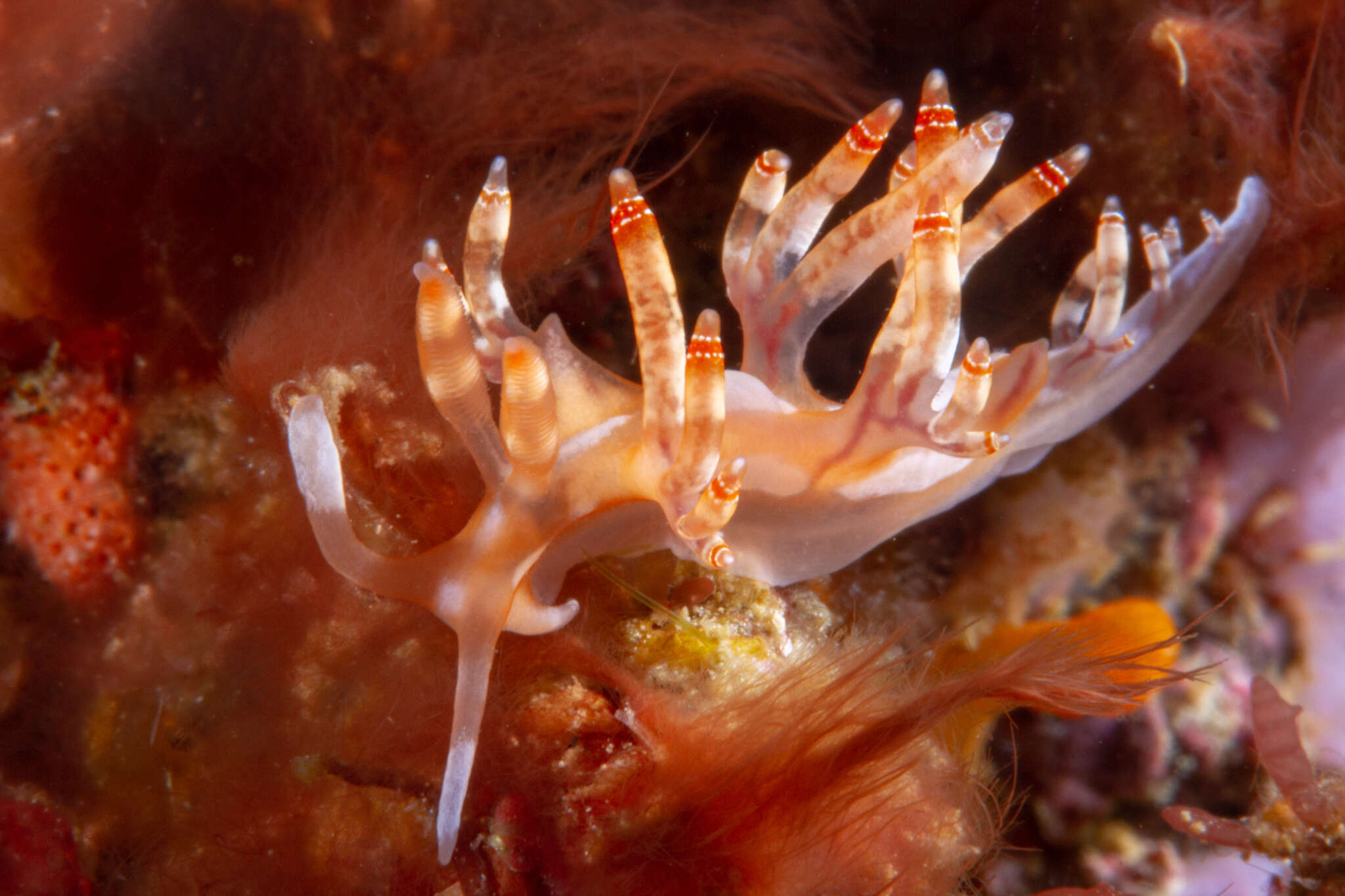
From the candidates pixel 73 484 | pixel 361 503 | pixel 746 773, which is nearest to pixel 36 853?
pixel 73 484

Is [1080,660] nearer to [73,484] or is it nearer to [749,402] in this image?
[749,402]

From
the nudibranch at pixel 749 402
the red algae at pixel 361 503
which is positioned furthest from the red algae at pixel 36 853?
the nudibranch at pixel 749 402

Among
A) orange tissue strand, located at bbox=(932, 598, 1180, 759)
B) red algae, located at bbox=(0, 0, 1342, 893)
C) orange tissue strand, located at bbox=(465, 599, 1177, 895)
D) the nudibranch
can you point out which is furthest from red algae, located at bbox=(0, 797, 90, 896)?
orange tissue strand, located at bbox=(932, 598, 1180, 759)

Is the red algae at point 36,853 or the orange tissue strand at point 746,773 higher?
the red algae at point 36,853

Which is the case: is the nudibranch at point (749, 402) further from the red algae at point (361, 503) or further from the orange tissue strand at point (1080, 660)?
the orange tissue strand at point (1080, 660)

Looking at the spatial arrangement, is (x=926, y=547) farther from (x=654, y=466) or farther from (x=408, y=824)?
(x=408, y=824)

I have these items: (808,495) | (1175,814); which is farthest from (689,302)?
(1175,814)
